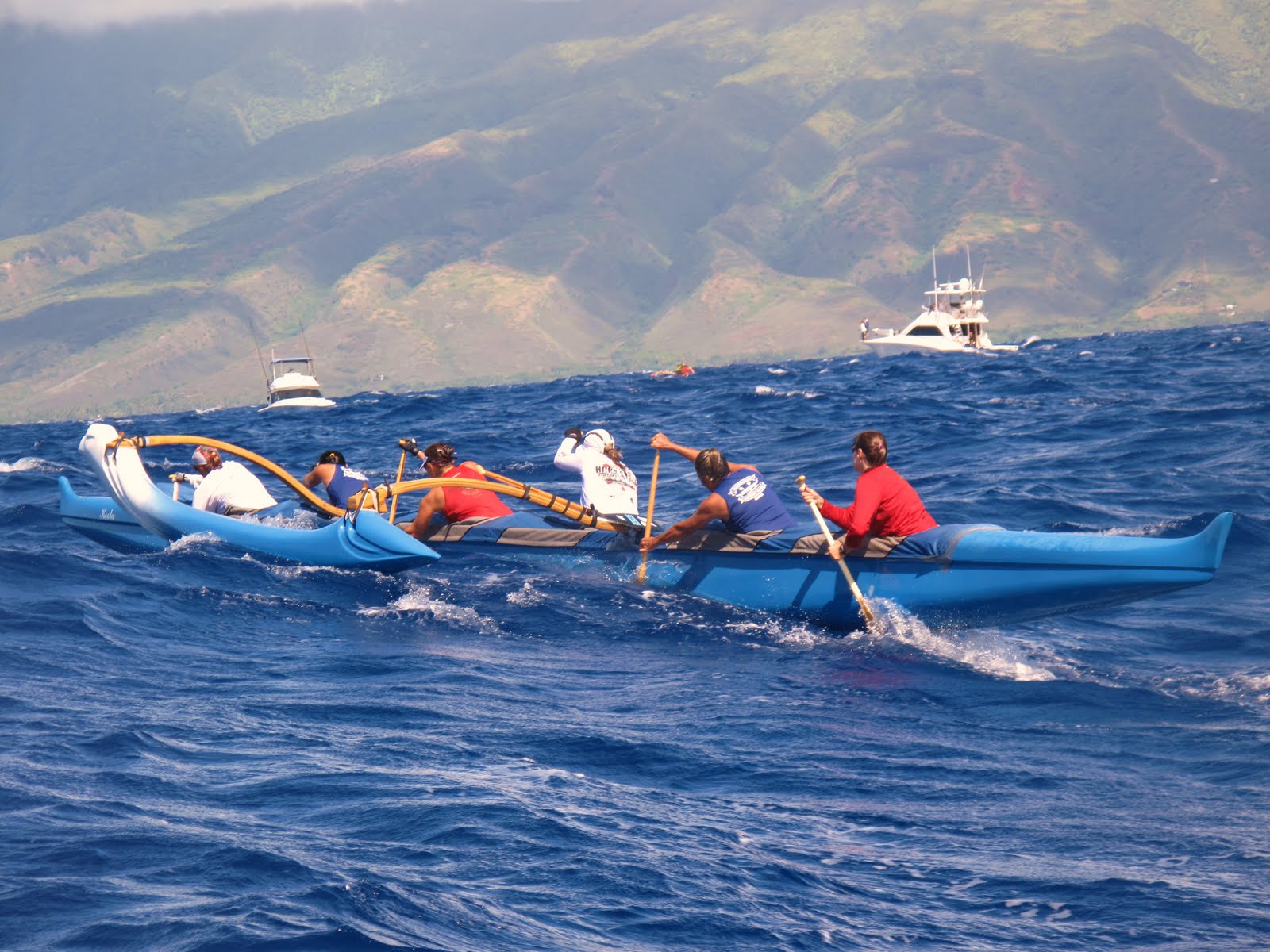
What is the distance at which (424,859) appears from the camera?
5.74 m

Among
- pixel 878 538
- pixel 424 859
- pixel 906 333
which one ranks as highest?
pixel 906 333

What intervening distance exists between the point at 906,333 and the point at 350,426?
53105 mm

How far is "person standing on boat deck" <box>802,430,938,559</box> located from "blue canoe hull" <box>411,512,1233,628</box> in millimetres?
199

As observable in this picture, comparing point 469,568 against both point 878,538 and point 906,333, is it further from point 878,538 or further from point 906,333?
point 906,333

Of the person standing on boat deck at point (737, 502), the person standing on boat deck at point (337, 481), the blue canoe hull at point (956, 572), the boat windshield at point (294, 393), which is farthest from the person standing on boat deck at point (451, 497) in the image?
the boat windshield at point (294, 393)

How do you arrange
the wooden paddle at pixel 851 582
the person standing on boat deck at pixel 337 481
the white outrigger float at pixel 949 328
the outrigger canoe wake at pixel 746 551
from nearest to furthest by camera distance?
the outrigger canoe wake at pixel 746 551
the wooden paddle at pixel 851 582
the person standing on boat deck at pixel 337 481
the white outrigger float at pixel 949 328

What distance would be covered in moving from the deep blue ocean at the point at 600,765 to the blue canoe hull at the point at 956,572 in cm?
23

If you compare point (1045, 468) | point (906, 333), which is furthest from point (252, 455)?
point (906, 333)

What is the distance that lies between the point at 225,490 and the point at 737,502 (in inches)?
261

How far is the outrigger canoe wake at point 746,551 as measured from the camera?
927 cm

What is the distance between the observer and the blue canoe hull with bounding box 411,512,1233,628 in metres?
8.98

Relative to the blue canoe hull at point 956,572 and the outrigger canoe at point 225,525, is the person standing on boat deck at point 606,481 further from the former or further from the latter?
the outrigger canoe at point 225,525

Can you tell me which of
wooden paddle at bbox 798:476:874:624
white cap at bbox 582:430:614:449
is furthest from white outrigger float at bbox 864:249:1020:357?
wooden paddle at bbox 798:476:874:624

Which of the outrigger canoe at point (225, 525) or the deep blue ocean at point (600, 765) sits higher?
the outrigger canoe at point (225, 525)
